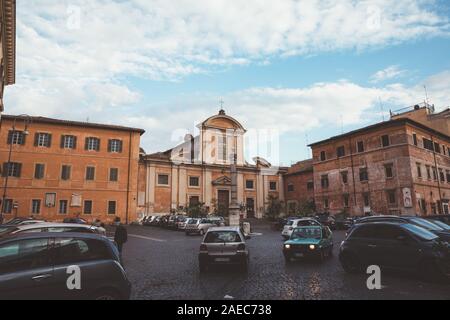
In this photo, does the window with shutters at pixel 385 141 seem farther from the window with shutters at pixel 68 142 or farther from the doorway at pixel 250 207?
the window with shutters at pixel 68 142

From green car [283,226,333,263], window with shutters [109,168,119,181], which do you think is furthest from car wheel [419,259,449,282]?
window with shutters [109,168,119,181]

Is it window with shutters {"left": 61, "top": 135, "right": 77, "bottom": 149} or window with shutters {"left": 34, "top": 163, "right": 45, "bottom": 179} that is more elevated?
window with shutters {"left": 61, "top": 135, "right": 77, "bottom": 149}

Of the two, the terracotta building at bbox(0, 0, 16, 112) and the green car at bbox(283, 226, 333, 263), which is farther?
the terracotta building at bbox(0, 0, 16, 112)

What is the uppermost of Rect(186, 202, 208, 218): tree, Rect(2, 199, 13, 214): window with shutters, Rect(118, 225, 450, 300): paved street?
Rect(2, 199, 13, 214): window with shutters

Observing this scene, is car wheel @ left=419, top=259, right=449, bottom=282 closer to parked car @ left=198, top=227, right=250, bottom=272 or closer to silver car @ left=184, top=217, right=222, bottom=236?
parked car @ left=198, top=227, right=250, bottom=272

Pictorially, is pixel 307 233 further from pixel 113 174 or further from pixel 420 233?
pixel 113 174

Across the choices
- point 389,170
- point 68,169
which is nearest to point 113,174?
point 68,169

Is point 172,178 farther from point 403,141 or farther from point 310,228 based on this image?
point 310,228

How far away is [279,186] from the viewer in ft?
169

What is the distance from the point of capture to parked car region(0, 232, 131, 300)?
4395mm

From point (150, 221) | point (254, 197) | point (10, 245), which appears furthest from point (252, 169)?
point (10, 245)

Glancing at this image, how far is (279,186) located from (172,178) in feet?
61.0

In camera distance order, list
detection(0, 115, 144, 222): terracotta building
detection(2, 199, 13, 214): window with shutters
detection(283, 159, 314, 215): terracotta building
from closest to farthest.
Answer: detection(2, 199, 13, 214): window with shutters → detection(0, 115, 144, 222): terracotta building → detection(283, 159, 314, 215): terracotta building
